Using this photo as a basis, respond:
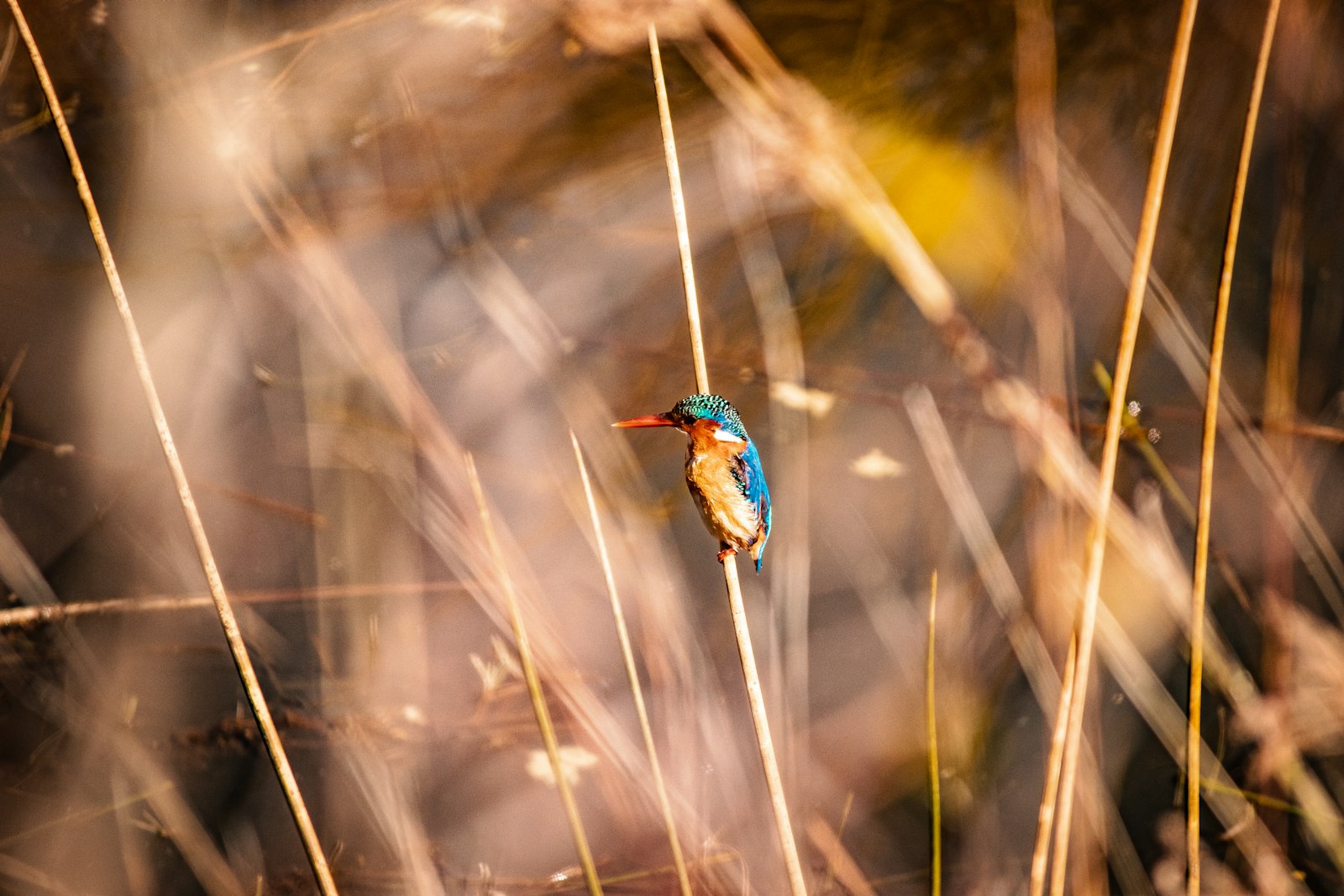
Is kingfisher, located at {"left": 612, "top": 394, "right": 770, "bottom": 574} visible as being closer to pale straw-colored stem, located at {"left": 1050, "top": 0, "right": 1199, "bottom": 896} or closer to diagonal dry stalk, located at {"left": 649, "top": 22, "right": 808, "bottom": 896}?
diagonal dry stalk, located at {"left": 649, "top": 22, "right": 808, "bottom": 896}

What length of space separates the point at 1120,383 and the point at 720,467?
1.07 feet

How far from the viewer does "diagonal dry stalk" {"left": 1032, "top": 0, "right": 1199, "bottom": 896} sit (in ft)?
1.72

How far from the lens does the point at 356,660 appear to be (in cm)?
114

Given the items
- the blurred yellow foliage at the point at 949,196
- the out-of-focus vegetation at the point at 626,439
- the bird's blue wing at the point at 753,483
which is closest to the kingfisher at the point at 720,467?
the bird's blue wing at the point at 753,483

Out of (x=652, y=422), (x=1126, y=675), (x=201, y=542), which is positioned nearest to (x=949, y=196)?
(x=1126, y=675)

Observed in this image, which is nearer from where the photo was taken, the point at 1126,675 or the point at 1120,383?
the point at 1120,383

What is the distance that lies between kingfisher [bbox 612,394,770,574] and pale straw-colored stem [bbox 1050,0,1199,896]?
0.92ft

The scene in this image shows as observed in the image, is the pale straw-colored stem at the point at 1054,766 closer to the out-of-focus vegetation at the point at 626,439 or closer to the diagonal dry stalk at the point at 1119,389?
the diagonal dry stalk at the point at 1119,389

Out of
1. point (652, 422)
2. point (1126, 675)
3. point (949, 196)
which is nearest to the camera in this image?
point (652, 422)

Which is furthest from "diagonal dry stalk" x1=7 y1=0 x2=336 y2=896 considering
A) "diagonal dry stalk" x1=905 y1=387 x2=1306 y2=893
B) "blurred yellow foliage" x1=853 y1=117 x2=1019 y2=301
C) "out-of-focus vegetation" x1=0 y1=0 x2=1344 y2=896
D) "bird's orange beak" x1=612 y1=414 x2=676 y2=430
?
"blurred yellow foliage" x1=853 y1=117 x2=1019 y2=301

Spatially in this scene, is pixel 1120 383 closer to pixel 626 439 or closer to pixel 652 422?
pixel 652 422

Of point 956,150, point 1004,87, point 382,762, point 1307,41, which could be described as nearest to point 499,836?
point 382,762

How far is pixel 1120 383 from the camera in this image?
1.92 feet

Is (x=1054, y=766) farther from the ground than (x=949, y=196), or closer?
closer
